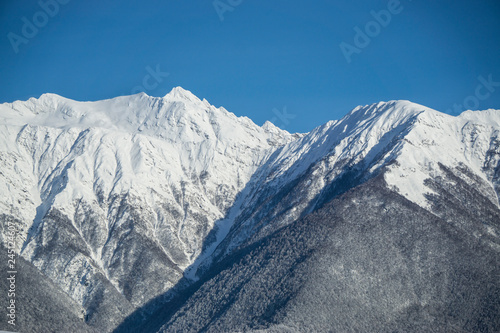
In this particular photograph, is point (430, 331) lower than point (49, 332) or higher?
higher

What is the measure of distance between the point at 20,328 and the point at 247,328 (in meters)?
63.4

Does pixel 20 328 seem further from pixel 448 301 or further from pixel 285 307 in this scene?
pixel 448 301

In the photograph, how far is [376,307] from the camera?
7559 inches

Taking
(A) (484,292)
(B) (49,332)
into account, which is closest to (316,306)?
(A) (484,292)

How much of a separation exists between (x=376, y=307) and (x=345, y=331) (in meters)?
13.1

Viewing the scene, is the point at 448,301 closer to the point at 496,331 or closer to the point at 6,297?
the point at 496,331

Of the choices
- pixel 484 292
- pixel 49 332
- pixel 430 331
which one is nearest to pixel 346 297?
pixel 430 331

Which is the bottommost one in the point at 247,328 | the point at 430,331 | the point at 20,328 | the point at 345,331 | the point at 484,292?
the point at 20,328

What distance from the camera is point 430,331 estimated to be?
7283 inches

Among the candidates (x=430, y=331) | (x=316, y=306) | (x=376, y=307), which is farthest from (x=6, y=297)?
(x=430, y=331)

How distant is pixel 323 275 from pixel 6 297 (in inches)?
3598

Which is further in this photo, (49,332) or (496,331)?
(49,332)

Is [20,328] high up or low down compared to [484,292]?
down

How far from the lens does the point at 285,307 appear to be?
191875 mm
